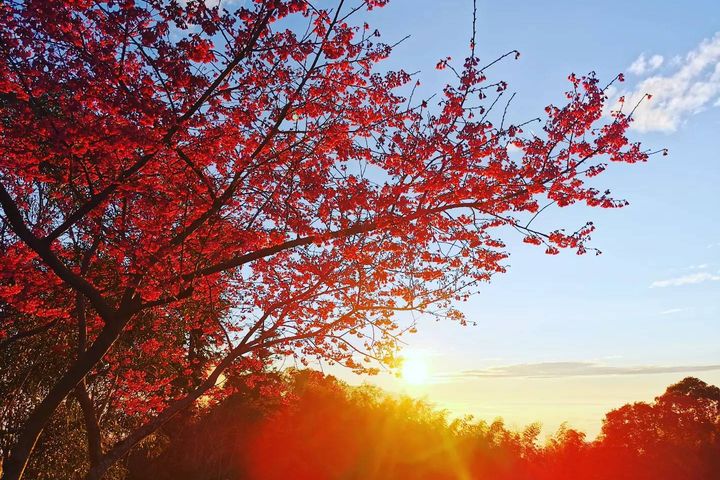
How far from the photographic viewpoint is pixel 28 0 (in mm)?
7750

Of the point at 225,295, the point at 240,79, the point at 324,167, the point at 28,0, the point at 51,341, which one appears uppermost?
the point at 28,0

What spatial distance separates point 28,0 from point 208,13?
2.54 metres

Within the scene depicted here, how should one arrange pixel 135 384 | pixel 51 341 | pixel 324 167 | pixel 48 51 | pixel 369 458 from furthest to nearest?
1. pixel 369 458
2. pixel 135 384
3. pixel 51 341
4. pixel 324 167
5. pixel 48 51

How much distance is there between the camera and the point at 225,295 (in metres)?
17.5

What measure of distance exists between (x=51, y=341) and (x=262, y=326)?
6301 millimetres

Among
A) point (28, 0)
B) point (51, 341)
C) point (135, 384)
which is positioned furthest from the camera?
point (135, 384)

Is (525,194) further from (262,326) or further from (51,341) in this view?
(51,341)

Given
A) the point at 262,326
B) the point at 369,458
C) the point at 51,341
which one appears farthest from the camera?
the point at 369,458

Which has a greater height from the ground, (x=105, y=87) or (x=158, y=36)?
(x=158, y=36)

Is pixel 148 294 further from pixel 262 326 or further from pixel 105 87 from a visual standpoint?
pixel 262 326

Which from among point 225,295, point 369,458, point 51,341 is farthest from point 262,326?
point 369,458

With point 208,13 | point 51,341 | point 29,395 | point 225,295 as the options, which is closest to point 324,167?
point 208,13

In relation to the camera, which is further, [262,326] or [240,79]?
[262,326]

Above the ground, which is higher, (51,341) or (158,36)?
(158,36)
